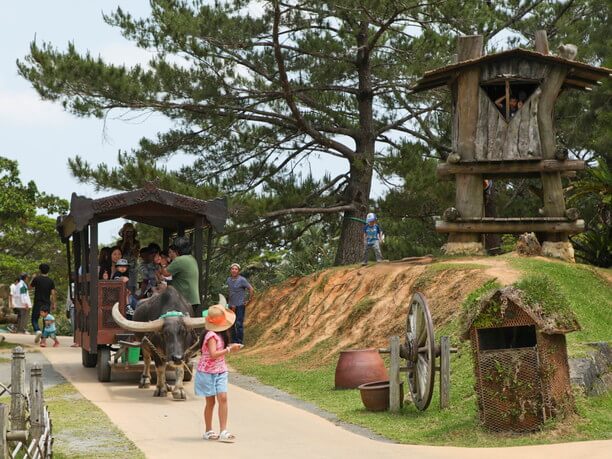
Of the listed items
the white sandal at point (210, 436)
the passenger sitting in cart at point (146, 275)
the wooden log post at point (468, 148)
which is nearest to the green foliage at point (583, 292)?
the wooden log post at point (468, 148)

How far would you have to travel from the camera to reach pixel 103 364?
16578 millimetres

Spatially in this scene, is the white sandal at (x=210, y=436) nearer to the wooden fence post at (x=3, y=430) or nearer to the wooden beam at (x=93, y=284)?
the wooden fence post at (x=3, y=430)

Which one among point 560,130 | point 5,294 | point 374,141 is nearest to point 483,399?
point 374,141

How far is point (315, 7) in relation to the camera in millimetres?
24266

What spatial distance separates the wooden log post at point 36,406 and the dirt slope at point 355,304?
9093mm

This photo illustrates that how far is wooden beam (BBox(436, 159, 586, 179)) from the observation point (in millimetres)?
20594

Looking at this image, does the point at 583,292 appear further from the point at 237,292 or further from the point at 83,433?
the point at 83,433

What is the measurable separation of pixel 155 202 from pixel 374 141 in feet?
37.6

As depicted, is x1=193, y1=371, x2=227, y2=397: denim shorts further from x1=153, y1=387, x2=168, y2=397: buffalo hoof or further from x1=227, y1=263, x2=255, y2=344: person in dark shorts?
x1=227, y1=263, x2=255, y2=344: person in dark shorts

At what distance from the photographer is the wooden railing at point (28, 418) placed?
8.22 m

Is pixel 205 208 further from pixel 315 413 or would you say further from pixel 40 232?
pixel 40 232

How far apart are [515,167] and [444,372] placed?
902 cm

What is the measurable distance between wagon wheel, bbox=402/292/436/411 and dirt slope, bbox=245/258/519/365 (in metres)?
3.95

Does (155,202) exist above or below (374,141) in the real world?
below
